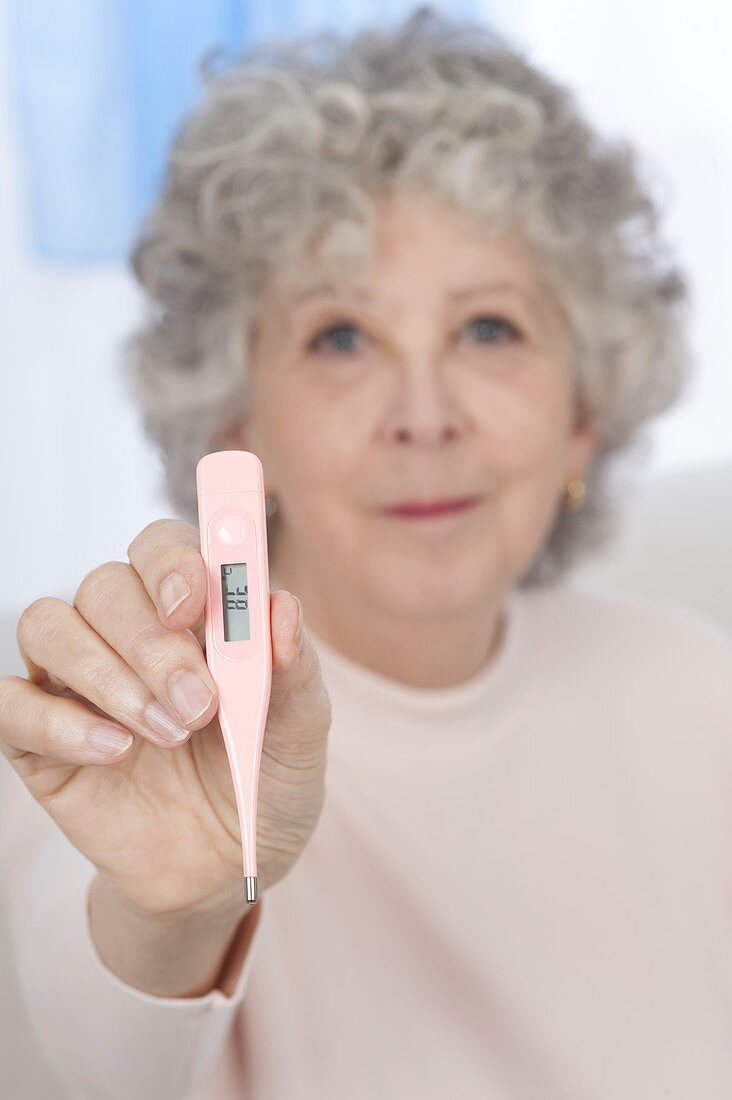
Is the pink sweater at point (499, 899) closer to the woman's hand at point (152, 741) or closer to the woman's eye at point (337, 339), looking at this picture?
the woman's hand at point (152, 741)

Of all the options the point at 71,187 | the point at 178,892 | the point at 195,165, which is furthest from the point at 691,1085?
the point at 71,187

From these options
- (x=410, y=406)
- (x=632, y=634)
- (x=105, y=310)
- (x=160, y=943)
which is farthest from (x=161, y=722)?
(x=105, y=310)

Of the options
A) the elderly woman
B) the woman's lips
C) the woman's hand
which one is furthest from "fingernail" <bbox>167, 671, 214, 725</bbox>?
the woman's lips

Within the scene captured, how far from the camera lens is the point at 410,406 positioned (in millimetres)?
684

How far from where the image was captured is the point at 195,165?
0.74 m

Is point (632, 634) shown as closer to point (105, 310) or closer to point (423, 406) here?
point (423, 406)

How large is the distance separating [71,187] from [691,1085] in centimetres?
86

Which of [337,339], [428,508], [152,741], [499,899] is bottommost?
[499,899]

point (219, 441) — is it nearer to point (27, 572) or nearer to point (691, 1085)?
point (27, 572)

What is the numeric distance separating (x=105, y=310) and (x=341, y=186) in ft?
1.17

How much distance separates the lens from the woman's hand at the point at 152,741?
0.35 metres

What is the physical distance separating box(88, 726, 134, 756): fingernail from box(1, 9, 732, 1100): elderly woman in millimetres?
235

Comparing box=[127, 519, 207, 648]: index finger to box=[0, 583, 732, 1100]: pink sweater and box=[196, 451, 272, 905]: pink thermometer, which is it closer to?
box=[196, 451, 272, 905]: pink thermometer

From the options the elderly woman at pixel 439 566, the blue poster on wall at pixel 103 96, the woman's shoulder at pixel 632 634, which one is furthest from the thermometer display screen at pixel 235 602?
the blue poster on wall at pixel 103 96
